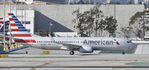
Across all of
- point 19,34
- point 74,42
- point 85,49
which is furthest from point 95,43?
point 19,34

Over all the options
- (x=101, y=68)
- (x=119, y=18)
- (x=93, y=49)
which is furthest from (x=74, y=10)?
(x=101, y=68)

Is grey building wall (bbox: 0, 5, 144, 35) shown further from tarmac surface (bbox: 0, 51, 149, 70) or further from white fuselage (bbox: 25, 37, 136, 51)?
tarmac surface (bbox: 0, 51, 149, 70)

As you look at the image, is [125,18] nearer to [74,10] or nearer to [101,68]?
[74,10]

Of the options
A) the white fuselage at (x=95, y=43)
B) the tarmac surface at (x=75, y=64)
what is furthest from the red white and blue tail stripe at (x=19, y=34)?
the tarmac surface at (x=75, y=64)

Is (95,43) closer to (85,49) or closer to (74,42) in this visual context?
(85,49)

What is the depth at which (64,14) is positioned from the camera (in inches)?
5202

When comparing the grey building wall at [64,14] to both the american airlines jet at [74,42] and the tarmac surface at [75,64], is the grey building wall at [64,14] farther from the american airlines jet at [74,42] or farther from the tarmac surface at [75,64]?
the tarmac surface at [75,64]

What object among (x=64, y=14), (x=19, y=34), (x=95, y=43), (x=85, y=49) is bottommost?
(x=85, y=49)

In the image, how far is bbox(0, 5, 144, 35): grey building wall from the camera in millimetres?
129125

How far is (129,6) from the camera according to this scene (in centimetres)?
12938

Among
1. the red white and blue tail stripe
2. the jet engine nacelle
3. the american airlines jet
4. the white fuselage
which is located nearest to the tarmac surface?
the jet engine nacelle

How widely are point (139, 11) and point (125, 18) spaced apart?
17.7 ft

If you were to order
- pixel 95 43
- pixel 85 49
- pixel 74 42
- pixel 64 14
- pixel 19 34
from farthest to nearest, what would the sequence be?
1. pixel 64 14
2. pixel 19 34
3. pixel 74 42
4. pixel 95 43
5. pixel 85 49

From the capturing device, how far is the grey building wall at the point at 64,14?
424ft
